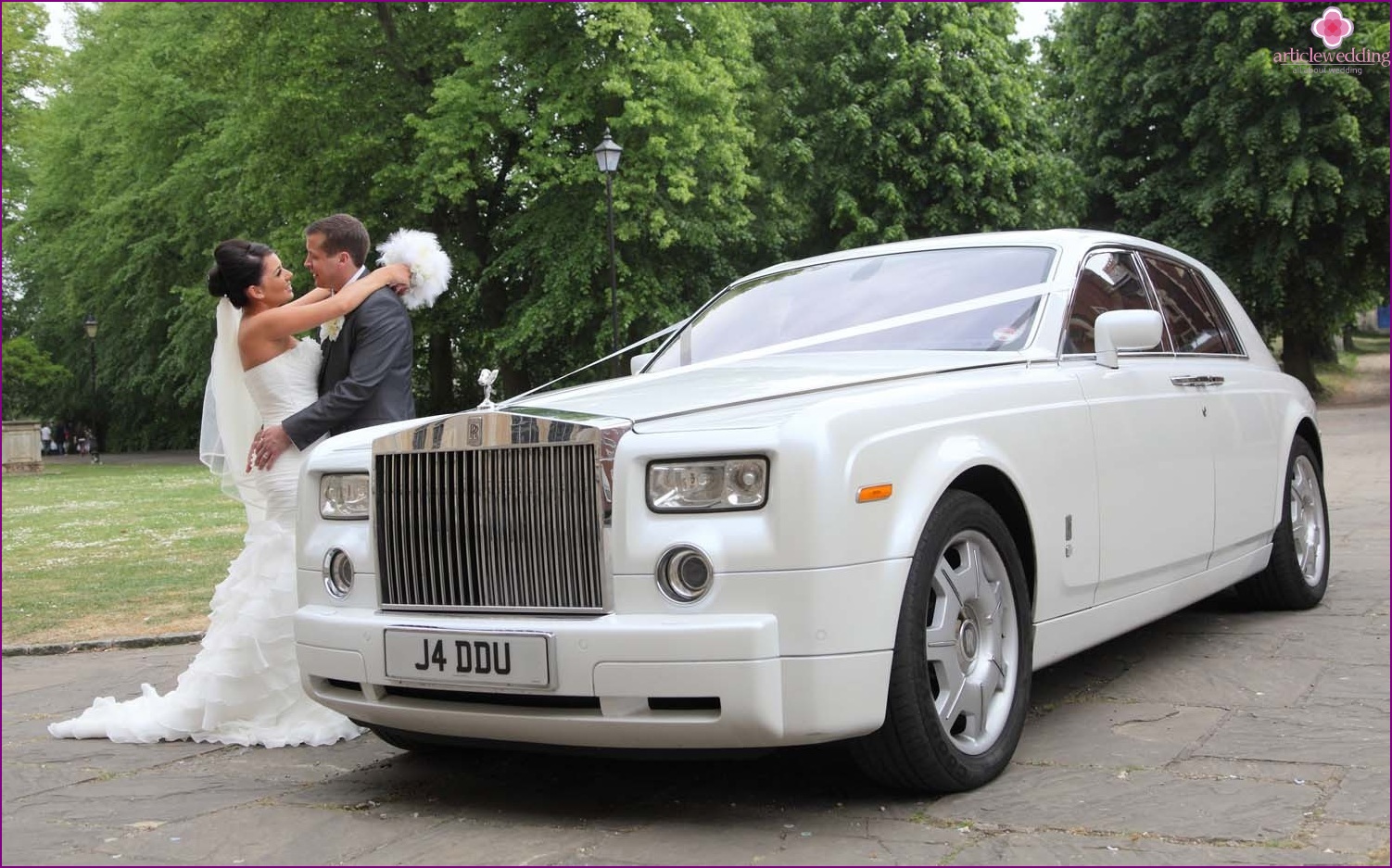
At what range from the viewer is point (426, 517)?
4.00 metres

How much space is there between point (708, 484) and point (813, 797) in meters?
1.04

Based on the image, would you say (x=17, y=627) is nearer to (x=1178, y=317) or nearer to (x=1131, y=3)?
(x=1178, y=317)

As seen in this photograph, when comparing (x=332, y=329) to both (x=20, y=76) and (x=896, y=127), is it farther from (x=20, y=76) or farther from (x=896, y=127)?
(x=20, y=76)

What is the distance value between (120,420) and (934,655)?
54.0m

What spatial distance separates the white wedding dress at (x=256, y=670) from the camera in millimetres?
5324

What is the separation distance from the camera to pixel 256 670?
5402 millimetres

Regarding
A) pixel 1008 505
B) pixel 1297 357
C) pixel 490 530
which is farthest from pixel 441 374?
pixel 490 530

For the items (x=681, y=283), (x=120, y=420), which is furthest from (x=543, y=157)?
(x=120, y=420)

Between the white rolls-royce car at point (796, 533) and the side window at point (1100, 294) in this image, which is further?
the side window at point (1100, 294)

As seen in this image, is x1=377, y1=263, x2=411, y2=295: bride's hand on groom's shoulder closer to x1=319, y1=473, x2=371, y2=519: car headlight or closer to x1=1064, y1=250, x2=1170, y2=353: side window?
x1=319, y1=473, x2=371, y2=519: car headlight

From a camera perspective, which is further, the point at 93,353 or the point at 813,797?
the point at 93,353

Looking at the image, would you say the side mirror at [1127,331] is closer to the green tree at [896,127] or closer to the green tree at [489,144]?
the green tree at [489,144]

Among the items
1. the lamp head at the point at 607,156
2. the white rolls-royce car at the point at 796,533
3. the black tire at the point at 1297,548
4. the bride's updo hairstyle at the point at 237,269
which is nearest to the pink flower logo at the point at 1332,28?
the lamp head at the point at 607,156

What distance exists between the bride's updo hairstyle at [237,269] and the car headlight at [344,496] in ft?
5.44
